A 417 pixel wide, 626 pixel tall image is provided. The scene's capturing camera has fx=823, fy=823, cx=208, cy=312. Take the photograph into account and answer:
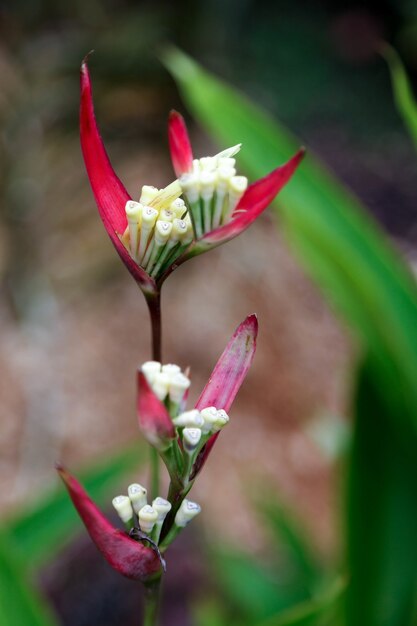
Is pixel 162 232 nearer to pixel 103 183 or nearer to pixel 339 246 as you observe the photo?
pixel 103 183

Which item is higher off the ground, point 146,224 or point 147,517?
point 146,224

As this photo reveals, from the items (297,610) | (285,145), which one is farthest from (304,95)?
(297,610)

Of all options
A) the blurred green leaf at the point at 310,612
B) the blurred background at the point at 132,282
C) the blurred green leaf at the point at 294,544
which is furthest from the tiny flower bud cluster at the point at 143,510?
the blurred background at the point at 132,282

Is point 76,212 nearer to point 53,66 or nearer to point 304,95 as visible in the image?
point 53,66

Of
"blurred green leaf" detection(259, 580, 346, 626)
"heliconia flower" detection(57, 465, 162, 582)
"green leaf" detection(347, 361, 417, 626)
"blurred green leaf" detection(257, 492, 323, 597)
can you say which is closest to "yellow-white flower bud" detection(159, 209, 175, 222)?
"heliconia flower" detection(57, 465, 162, 582)

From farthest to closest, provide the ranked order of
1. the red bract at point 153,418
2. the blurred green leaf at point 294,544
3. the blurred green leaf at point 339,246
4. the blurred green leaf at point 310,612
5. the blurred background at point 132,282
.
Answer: the blurred background at point 132,282
the blurred green leaf at point 294,544
the blurred green leaf at point 339,246
the blurred green leaf at point 310,612
the red bract at point 153,418

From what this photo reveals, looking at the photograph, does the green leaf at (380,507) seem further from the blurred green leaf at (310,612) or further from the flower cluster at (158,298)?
the flower cluster at (158,298)

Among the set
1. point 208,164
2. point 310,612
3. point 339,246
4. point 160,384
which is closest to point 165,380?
point 160,384
